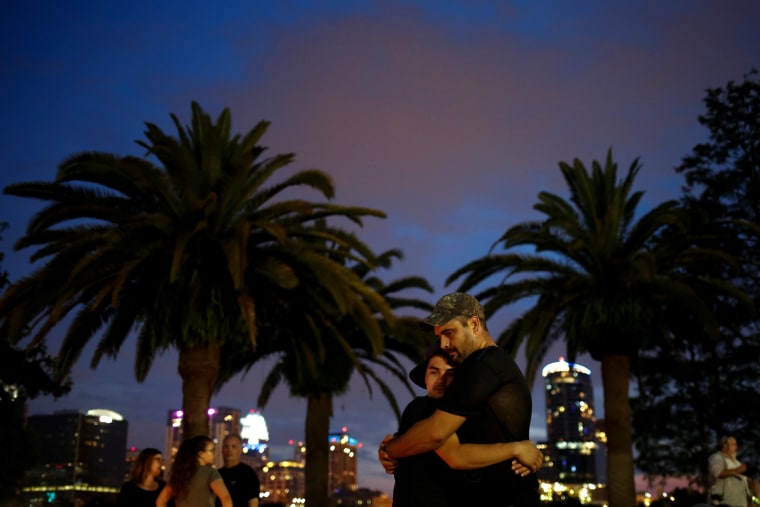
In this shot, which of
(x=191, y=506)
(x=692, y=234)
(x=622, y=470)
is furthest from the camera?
(x=692, y=234)

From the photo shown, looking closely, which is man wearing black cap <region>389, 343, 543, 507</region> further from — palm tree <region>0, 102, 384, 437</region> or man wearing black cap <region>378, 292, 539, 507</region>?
palm tree <region>0, 102, 384, 437</region>

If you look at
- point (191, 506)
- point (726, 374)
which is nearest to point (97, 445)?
point (726, 374)

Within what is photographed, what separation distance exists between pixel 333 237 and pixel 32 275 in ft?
17.7

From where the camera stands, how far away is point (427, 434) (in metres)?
3.35

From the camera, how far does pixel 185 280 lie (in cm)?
1534

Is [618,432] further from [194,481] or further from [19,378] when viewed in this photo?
[19,378]

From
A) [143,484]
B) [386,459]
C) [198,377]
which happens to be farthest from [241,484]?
[198,377]

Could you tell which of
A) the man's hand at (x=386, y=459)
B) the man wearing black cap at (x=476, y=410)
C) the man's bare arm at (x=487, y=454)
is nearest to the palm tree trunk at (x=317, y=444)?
the man's hand at (x=386, y=459)

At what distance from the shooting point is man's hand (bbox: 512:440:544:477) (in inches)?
132

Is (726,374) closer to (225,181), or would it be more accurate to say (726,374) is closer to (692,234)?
(692,234)

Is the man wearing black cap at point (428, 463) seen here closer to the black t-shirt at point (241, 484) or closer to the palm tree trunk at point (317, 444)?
the black t-shirt at point (241, 484)

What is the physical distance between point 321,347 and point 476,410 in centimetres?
1392

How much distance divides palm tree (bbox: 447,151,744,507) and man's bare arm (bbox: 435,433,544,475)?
1554 cm

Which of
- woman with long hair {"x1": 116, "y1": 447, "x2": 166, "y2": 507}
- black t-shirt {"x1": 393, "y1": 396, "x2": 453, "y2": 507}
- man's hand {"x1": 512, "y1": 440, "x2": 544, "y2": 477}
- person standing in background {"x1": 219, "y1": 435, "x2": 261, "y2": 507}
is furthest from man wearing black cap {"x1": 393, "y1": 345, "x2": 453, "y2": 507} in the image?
person standing in background {"x1": 219, "y1": 435, "x2": 261, "y2": 507}
